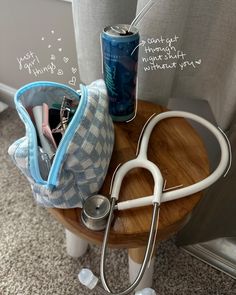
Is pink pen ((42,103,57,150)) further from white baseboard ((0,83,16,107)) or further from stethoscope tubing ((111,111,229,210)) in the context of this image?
white baseboard ((0,83,16,107))

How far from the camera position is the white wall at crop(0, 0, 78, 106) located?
2.88ft

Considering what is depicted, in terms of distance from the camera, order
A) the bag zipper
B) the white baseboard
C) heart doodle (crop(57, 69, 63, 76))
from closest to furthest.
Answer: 1. the bag zipper
2. heart doodle (crop(57, 69, 63, 76))
3. the white baseboard

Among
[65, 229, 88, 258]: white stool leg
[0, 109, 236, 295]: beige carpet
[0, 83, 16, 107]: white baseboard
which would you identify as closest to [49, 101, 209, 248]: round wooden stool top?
[65, 229, 88, 258]: white stool leg

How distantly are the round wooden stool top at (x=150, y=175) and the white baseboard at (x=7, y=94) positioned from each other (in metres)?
0.85

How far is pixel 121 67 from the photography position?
54cm

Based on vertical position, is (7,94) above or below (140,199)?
below

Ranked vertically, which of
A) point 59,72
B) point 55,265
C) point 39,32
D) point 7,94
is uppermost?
point 39,32

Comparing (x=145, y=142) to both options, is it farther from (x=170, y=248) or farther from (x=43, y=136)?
(x=170, y=248)

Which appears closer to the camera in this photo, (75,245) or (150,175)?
(150,175)

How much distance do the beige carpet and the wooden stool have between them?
220 millimetres

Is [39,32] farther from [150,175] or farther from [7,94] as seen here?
[150,175]

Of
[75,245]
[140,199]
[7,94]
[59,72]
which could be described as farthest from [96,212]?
[7,94]

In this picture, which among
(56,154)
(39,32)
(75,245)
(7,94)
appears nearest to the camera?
(56,154)

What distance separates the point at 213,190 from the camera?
2.49 ft
